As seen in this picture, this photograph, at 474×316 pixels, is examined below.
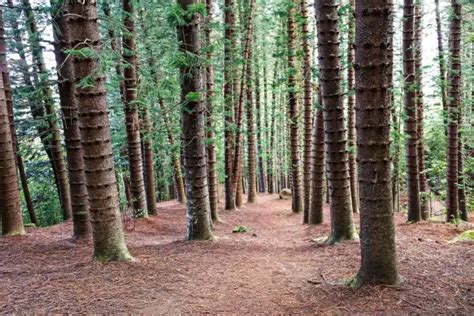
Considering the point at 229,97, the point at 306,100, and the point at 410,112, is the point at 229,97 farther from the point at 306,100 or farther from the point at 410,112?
the point at 410,112

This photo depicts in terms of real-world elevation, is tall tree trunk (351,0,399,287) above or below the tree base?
above

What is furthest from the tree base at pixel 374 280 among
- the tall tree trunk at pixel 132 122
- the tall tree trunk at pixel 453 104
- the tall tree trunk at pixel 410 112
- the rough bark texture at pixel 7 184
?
the tall tree trunk at pixel 132 122

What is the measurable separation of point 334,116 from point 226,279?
11.6ft

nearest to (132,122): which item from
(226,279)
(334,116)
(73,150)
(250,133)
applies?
(73,150)

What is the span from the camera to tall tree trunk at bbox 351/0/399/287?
394cm

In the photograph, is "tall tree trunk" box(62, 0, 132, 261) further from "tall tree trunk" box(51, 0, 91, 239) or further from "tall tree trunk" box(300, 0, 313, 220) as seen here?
"tall tree trunk" box(300, 0, 313, 220)

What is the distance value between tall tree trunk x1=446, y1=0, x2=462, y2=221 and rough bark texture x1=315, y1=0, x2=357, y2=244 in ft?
13.9

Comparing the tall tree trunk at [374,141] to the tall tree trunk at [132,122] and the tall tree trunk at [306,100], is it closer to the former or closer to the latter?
the tall tree trunk at [306,100]

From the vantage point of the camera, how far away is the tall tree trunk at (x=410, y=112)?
8.27m

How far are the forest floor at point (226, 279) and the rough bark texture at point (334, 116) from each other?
465 mm

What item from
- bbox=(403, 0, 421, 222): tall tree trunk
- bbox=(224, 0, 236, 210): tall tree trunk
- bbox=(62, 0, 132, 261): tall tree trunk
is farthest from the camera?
bbox=(224, 0, 236, 210): tall tree trunk

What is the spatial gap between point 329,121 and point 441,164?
1075 cm

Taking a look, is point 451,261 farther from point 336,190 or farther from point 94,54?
point 94,54

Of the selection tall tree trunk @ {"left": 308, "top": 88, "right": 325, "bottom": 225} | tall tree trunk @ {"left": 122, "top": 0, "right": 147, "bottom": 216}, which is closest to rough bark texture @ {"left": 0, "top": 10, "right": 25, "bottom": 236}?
tall tree trunk @ {"left": 122, "top": 0, "right": 147, "bottom": 216}
